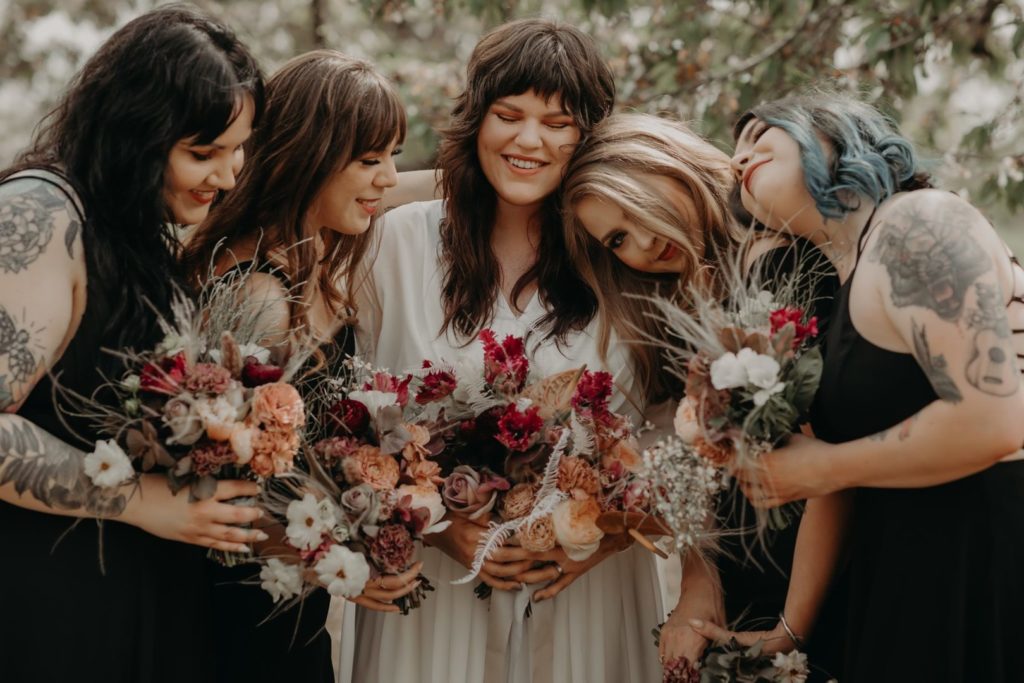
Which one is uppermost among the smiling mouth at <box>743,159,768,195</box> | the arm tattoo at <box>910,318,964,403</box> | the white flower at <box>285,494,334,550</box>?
the smiling mouth at <box>743,159,768,195</box>

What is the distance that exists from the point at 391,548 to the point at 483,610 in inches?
30.5

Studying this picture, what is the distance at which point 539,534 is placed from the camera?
3.34 m

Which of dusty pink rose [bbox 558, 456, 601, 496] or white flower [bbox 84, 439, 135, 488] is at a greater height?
white flower [bbox 84, 439, 135, 488]

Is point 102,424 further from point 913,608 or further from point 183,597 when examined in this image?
point 913,608

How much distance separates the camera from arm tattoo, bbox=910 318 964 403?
261 cm

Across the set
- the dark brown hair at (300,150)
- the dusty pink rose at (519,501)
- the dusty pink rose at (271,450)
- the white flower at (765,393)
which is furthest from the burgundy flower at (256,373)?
the white flower at (765,393)

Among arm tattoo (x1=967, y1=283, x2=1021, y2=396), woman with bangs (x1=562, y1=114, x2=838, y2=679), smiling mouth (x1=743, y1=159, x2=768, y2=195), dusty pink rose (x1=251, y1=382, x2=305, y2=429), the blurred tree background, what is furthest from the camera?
the blurred tree background

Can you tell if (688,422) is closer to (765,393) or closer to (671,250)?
(765,393)

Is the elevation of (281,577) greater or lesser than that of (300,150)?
lesser

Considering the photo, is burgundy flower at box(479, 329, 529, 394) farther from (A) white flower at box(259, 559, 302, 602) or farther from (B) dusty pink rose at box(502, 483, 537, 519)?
(A) white flower at box(259, 559, 302, 602)

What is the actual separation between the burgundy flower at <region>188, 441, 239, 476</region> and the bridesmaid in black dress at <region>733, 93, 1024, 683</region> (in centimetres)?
136

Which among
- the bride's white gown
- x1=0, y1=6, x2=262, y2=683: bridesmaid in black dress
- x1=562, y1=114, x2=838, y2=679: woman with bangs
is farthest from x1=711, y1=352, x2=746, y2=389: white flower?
x1=0, y1=6, x2=262, y2=683: bridesmaid in black dress

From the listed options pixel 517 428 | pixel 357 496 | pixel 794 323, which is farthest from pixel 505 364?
pixel 794 323

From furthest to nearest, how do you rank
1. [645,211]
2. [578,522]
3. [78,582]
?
[645,211] → [578,522] → [78,582]
